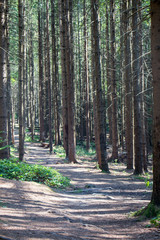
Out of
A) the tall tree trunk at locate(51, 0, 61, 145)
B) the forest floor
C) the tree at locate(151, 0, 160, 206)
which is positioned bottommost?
the forest floor

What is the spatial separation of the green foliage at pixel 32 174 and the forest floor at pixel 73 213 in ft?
2.04

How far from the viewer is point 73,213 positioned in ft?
22.1

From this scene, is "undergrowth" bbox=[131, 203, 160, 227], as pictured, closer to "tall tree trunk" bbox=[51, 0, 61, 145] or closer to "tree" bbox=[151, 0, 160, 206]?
"tree" bbox=[151, 0, 160, 206]

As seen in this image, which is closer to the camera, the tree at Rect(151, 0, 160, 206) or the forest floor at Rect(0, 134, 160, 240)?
the forest floor at Rect(0, 134, 160, 240)

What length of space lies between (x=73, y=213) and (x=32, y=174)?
398 cm

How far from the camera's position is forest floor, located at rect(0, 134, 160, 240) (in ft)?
15.4

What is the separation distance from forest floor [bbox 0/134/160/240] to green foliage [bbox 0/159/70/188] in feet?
2.04

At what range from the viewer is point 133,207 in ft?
23.4

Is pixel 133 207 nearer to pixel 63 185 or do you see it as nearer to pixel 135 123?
pixel 63 185

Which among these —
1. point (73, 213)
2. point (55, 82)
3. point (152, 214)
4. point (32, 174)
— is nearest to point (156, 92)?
point (152, 214)

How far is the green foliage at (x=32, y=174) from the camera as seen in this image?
32.5ft

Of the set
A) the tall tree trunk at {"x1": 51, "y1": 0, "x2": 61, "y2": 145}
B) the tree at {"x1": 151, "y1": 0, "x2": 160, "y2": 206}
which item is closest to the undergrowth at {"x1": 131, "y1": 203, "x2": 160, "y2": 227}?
the tree at {"x1": 151, "y1": 0, "x2": 160, "y2": 206}

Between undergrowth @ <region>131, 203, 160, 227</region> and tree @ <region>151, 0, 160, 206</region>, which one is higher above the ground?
tree @ <region>151, 0, 160, 206</region>

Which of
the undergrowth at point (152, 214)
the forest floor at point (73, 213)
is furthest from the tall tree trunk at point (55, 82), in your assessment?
the undergrowth at point (152, 214)
